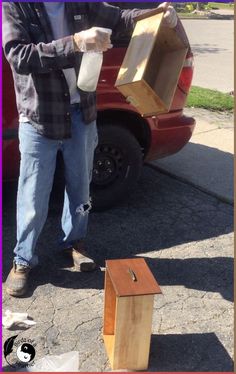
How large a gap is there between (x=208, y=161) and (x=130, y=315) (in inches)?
126

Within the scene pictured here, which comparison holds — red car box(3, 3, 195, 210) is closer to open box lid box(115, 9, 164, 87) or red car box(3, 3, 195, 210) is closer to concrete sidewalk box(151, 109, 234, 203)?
concrete sidewalk box(151, 109, 234, 203)

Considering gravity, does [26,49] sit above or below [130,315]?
above

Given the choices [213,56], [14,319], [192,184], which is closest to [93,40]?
[14,319]

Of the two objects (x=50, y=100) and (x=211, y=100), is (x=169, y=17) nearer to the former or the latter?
(x=50, y=100)

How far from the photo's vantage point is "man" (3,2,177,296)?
2586 millimetres

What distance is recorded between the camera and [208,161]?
5.48 m

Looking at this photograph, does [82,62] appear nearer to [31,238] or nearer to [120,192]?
[31,238]

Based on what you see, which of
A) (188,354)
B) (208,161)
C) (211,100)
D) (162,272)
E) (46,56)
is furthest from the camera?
(211,100)

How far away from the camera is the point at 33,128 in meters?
2.89

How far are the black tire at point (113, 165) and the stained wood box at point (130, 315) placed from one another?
1418mm

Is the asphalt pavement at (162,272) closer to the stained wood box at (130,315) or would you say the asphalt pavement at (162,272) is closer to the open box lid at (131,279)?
the stained wood box at (130,315)

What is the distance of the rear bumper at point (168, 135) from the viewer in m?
4.16

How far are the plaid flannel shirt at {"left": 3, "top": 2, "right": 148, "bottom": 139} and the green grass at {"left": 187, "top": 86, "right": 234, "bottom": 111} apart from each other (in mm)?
4547

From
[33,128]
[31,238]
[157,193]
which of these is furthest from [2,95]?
[157,193]
